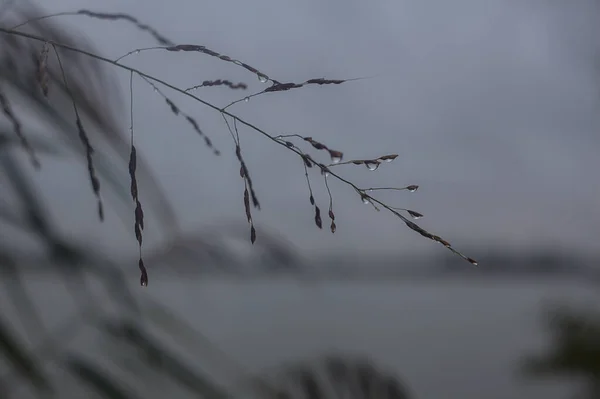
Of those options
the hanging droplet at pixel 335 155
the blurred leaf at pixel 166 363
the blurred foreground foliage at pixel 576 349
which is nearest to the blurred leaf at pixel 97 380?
the blurred leaf at pixel 166 363

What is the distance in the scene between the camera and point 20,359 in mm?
319

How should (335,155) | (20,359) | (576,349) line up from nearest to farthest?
(335,155), (20,359), (576,349)

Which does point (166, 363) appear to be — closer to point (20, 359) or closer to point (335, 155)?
point (20, 359)

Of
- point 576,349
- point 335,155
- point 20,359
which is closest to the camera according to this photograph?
point 335,155

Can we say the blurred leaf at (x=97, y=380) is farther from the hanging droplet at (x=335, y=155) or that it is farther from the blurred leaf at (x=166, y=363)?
the hanging droplet at (x=335, y=155)

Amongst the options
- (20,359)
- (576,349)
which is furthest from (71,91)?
(576,349)

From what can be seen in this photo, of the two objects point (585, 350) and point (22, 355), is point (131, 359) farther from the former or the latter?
point (585, 350)

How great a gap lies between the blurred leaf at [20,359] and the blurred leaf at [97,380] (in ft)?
0.09

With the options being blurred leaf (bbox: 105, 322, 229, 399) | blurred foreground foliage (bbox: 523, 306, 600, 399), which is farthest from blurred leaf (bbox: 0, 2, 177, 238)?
blurred foreground foliage (bbox: 523, 306, 600, 399)

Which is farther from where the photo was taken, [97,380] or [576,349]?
[576,349]

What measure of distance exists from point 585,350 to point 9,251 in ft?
4.47

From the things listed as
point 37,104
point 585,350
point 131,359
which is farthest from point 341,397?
point 585,350

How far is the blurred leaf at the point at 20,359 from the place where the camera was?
31cm

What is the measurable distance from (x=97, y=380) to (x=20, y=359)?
2.4 inches
